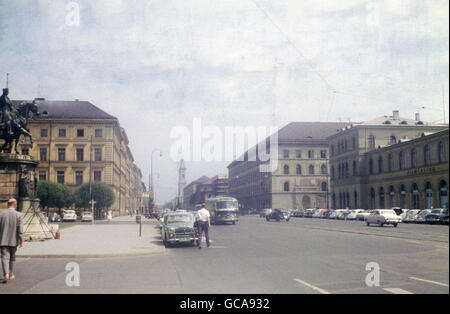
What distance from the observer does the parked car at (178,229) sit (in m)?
20.8

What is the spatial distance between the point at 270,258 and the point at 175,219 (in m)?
8.76

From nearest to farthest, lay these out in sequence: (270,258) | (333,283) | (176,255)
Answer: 1. (333,283)
2. (270,258)
3. (176,255)

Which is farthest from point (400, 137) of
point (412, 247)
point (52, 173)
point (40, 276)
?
point (40, 276)

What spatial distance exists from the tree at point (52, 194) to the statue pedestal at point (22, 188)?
40.4 m

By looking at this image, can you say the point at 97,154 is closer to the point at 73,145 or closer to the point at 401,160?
the point at 73,145

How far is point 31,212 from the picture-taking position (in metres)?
23.2

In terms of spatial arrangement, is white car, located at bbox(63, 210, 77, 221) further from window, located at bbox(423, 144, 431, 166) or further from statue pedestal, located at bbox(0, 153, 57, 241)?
window, located at bbox(423, 144, 431, 166)

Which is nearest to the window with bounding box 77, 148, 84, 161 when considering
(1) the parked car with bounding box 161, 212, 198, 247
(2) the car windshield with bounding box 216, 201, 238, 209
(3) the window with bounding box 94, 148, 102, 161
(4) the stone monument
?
(3) the window with bounding box 94, 148, 102, 161

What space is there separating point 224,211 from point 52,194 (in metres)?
27.6

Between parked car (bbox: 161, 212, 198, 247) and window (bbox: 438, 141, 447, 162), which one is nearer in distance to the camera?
parked car (bbox: 161, 212, 198, 247)

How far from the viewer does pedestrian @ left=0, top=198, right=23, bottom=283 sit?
10.7 metres

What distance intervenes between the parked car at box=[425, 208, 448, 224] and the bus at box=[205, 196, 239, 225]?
20814mm
